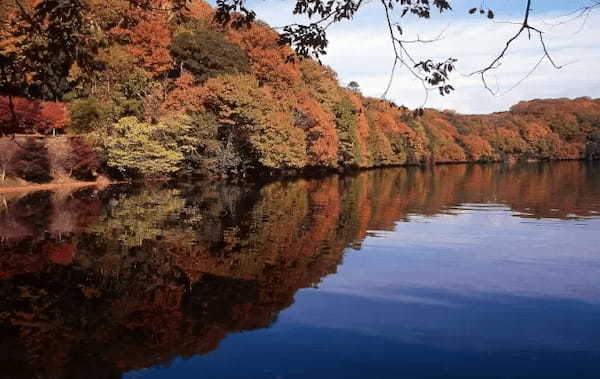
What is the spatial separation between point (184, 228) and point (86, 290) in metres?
6.93

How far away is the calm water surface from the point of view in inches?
247

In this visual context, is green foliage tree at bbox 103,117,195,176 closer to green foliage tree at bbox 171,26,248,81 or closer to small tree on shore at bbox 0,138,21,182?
small tree on shore at bbox 0,138,21,182

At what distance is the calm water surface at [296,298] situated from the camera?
247 inches

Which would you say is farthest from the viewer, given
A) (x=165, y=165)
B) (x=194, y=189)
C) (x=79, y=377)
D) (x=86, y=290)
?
(x=165, y=165)

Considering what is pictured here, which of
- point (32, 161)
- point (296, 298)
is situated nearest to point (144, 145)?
point (32, 161)

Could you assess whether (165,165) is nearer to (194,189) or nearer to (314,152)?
(194,189)

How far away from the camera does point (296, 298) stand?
29.2 ft

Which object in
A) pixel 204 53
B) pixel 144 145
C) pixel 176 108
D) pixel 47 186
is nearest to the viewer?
pixel 47 186

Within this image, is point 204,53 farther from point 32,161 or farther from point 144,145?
point 32,161

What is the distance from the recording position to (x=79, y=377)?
19.0ft

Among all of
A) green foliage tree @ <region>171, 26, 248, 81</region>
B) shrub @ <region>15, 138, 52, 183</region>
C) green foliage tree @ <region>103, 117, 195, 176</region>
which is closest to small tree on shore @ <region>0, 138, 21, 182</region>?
shrub @ <region>15, 138, 52, 183</region>

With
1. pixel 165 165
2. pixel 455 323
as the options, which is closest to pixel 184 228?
pixel 455 323

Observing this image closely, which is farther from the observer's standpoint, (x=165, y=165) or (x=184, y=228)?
(x=165, y=165)

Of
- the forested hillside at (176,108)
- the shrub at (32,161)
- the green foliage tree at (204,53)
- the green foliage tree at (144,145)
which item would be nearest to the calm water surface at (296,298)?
the forested hillside at (176,108)
